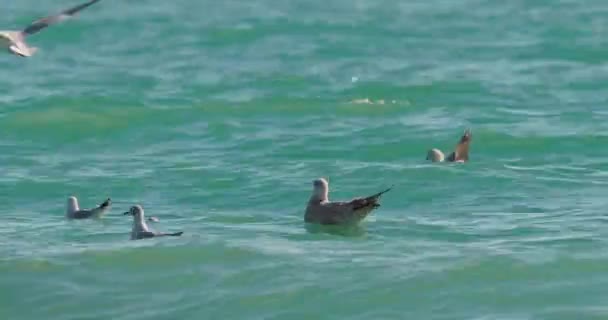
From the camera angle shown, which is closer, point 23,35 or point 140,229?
point 23,35

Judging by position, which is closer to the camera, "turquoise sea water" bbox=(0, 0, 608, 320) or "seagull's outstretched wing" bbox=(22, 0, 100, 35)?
"turquoise sea water" bbox=(0, 0, 608, 320)

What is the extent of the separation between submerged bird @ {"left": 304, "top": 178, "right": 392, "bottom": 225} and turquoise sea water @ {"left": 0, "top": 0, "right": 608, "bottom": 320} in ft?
0.62

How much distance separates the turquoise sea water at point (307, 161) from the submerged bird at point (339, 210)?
0.62 feet

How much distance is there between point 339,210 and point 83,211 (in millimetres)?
2623

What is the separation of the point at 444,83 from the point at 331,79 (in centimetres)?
211

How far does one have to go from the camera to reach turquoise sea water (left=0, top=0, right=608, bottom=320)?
43.8 feet

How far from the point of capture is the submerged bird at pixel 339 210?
15453 millimetres

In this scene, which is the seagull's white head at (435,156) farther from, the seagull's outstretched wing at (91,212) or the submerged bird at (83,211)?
the seagull's outstretched wing at (91,212)

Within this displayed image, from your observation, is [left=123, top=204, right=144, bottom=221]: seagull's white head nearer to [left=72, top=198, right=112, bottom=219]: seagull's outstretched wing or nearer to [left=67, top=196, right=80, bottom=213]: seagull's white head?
[left=72, top=198, right=112, bottom=219]: seagull's outstretched wing

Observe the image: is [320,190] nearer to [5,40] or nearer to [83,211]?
[83,211]

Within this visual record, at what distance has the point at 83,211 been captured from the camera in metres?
16.2

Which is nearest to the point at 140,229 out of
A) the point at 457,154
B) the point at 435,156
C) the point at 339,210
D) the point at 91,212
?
the point at 91,212

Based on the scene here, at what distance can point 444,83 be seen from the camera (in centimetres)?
2641

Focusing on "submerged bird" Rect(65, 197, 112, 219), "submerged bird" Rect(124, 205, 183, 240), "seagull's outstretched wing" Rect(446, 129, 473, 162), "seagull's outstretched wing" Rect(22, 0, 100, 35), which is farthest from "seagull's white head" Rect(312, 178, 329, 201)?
"seagull's outstretched wing" Rect(22, 0, 100, 35)
